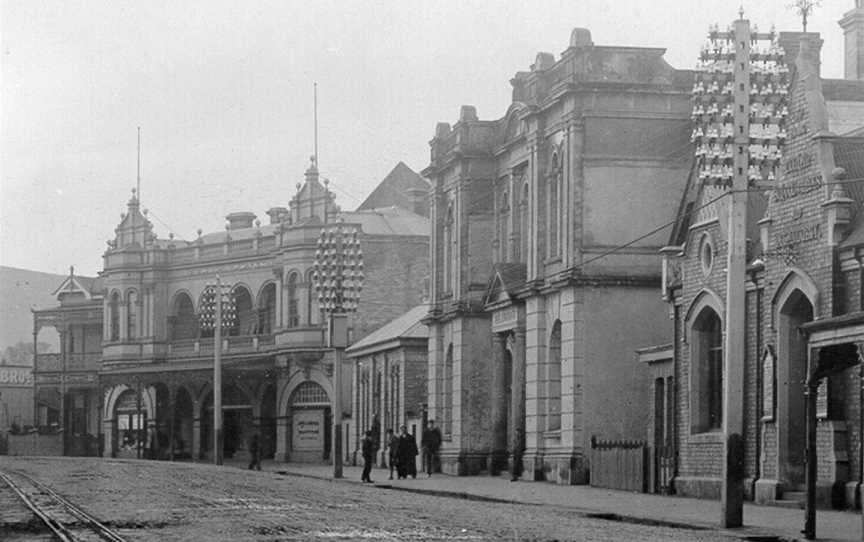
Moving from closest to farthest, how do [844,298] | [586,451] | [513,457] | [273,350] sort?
[844,298], [586,451], [513,457], [273,350]

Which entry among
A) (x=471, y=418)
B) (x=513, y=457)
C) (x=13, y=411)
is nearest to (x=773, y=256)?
(x=513, y=457)

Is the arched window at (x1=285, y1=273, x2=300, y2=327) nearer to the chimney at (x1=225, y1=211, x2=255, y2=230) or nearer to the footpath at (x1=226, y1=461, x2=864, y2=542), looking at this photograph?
the chimney at (x1=225, y1=211, x2=255, y2=230)

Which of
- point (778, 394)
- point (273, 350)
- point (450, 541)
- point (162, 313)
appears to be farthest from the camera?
point (162, 313)

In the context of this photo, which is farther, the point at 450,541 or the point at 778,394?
the point at 778,394

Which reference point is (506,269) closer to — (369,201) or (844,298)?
(844,298)

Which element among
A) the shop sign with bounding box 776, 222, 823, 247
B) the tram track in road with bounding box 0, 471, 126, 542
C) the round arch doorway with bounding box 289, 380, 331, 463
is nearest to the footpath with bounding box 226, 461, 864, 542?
the shop sign with bounding box 776, 222, 823, 247

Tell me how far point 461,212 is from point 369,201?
49.6m

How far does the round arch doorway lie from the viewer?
74.5 m

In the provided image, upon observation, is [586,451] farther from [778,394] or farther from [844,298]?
[844,298]

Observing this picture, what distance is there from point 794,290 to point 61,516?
12825 millimetres

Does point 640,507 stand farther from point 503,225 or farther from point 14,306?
point 14,306

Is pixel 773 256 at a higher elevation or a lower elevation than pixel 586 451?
higher

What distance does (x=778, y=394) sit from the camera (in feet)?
103

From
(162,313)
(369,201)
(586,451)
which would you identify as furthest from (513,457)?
(369,201)
